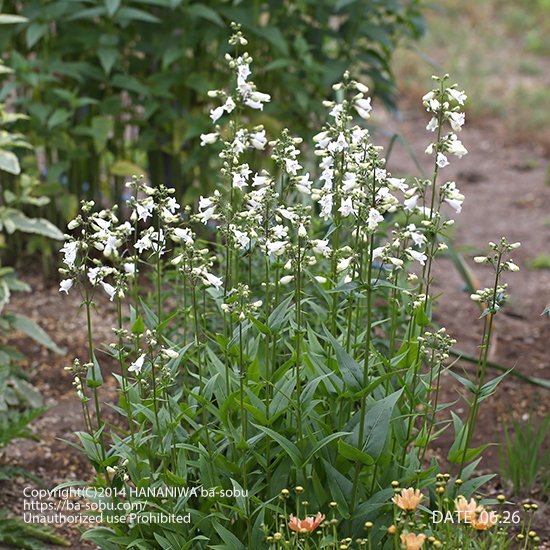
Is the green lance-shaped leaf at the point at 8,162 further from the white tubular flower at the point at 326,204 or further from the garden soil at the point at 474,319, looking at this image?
the white tubular flower at the point at 326,204

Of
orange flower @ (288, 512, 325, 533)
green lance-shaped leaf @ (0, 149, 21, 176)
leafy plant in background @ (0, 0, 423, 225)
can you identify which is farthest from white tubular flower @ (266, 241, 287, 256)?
leafy plant in background @ (0, 0, 423, 225)

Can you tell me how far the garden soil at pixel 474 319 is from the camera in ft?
12.2

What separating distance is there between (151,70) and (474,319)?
2.13 meters

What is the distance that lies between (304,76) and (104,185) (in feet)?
3.95

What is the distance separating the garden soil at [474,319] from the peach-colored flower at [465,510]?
0.53 meters

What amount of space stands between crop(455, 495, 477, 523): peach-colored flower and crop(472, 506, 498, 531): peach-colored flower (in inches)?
0.5

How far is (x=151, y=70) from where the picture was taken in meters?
5.05

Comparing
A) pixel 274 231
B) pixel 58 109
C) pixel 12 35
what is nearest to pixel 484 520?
pixel 274 231

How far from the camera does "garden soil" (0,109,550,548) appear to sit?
373cm

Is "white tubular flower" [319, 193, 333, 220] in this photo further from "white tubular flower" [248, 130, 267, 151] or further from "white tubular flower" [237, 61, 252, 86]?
"white tubular flower" [237, 61, 252, 86]

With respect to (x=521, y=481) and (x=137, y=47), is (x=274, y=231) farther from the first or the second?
(x=137, y=47)

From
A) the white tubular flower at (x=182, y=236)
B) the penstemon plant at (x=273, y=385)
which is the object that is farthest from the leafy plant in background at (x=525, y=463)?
the white tubular flower at (x=182, y=236)

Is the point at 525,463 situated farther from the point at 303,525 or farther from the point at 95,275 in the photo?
the point at 95,275

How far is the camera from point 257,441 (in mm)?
2523
